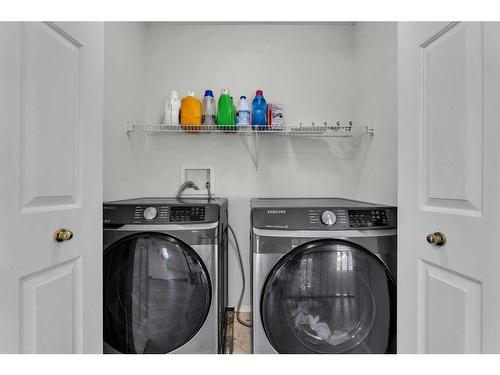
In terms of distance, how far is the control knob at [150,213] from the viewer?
1318 mm

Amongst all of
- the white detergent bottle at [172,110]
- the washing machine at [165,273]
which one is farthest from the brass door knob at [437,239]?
the white detergent bottle at [172,110]

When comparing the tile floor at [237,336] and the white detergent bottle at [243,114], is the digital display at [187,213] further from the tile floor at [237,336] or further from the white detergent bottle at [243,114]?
the tile floor at [237,336]

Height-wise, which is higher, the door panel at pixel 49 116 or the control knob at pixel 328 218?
the door panel at pixel 49 116

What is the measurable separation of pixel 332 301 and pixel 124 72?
1930 millimetres

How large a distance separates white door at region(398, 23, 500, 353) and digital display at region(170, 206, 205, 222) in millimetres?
945

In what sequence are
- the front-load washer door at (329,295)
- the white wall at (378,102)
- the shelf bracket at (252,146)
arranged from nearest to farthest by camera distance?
1. the front-load washer door at (329,295)
2. the white wall at (378,102)
3. the shelf bracket at (252,146)

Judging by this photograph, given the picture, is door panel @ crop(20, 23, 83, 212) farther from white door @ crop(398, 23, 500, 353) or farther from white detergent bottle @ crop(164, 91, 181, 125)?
white door @ crop(398, 23, 500, 353)

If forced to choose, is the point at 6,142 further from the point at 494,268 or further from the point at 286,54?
the point at 286,54

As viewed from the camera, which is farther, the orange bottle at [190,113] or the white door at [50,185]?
the orange bottle at [190,113]

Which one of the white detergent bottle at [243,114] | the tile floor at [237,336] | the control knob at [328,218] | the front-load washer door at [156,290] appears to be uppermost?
the white detergent bottle at [243,114]

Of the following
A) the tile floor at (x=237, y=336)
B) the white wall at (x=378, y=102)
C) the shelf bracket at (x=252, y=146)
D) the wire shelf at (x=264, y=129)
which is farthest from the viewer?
the shelf bracket at (x=252, y=146)

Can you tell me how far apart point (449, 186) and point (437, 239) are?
191mm

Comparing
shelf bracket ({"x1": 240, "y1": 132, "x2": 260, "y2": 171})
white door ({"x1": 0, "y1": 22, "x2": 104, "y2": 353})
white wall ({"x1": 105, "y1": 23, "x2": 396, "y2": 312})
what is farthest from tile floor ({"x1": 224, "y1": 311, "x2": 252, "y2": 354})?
shelf bracket ({"x1": 240, "y1": 132, "x2": 260, "y2": 171})

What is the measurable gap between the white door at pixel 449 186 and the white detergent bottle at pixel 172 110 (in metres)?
1.40
